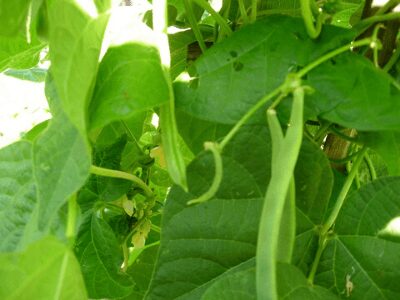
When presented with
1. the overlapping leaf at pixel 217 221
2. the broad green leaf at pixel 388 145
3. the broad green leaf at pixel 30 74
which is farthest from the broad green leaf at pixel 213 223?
the broad green leaf at pixel 30 74

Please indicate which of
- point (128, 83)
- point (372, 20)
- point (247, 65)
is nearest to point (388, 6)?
point (372, 20)

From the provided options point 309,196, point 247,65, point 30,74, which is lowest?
point 30,74

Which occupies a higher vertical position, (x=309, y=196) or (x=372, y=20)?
(x=372, y=20)

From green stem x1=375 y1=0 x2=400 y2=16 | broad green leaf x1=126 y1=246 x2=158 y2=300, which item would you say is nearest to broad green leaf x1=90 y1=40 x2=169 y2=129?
green stem x1=375 y1=0 x2=400 y2=16

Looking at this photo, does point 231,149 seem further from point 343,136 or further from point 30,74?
point 30,74

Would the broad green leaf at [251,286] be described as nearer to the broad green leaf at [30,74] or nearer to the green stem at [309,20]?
the green stem at [309,20]

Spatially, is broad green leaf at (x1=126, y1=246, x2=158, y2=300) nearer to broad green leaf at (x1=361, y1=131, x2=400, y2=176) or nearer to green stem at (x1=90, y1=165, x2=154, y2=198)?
green stem at (x1=90, y1=165, x2=154, y2=198)

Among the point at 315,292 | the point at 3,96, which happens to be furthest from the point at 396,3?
the point at 3,96

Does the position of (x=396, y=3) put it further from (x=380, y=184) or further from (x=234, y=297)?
(x=234, y=297)
